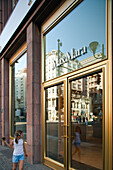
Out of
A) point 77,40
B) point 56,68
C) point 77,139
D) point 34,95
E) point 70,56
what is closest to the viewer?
point 77,139

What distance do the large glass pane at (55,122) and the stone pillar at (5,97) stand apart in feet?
18.4

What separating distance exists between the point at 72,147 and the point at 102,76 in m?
2.61

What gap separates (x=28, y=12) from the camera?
27.4ft

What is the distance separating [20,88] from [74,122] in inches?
223

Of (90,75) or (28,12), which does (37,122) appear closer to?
(90,75)

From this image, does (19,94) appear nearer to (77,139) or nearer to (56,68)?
(56,68)

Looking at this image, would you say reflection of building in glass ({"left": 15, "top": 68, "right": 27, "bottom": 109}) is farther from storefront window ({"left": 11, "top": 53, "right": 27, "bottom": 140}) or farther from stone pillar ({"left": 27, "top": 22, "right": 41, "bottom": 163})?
stone pillar ({"left": 27, "top": 22, "right": 41, "bottom": 163})

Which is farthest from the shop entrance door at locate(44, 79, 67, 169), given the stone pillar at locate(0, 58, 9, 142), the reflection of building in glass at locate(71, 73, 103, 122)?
the stone pillar at locate(0, 58, 9, 142)

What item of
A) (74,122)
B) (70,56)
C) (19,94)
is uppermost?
(70,56)

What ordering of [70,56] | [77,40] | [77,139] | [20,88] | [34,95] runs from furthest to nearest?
[20,88]
[34,95]
[70,56]
[77,40]
[77,139]

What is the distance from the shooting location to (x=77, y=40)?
6.44 meters

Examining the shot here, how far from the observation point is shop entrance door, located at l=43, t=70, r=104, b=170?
5480 millimetres

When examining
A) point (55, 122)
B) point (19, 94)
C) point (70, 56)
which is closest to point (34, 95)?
point (55, 122)

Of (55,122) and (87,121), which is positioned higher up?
(87,121)
